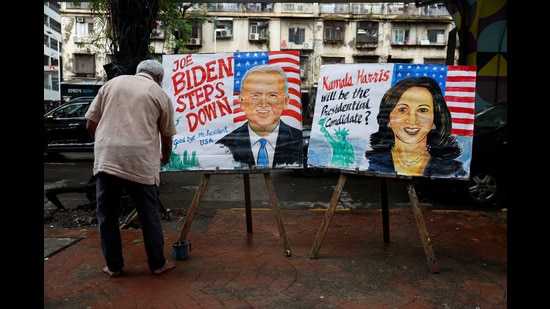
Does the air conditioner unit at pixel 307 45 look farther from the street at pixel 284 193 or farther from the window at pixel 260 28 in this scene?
the street at pixel 284 193

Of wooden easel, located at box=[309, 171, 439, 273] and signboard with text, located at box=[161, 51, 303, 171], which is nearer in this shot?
wooden easel, located at box=[309, 171, 439, 273]

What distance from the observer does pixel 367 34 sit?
35844 mm

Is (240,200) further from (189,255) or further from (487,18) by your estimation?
(487,18)

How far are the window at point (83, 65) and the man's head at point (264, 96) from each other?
35.0 m

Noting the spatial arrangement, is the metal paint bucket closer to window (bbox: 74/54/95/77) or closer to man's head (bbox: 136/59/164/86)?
man's head (bbox: 136/59/164/86)

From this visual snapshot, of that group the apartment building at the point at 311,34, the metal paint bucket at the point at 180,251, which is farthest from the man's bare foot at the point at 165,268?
the apartment building at the point at 311,34

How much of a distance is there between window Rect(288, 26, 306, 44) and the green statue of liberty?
32558 millimetres

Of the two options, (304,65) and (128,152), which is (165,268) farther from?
(304,65)

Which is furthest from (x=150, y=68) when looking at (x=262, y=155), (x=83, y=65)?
(x=83, y=65)

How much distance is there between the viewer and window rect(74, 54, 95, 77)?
35.3 m

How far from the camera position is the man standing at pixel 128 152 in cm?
362

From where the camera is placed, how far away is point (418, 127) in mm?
4121

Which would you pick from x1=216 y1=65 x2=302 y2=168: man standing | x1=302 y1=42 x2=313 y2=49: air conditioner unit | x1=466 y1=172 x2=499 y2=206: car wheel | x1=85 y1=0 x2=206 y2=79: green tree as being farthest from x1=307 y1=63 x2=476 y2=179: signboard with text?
x1=302 y1=42 x2=313 y2=49: air conditioner unit
